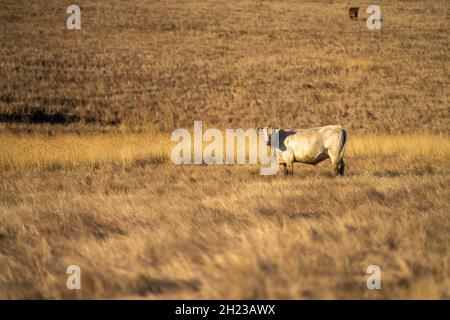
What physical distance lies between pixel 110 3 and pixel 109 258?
44121mm

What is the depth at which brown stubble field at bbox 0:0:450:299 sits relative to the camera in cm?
377

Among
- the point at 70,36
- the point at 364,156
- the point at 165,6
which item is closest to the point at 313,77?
the point at 364,156

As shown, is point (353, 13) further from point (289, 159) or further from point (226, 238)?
point (226, 238)

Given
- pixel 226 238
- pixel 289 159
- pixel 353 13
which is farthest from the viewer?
pixel 353 13

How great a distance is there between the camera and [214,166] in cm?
1217

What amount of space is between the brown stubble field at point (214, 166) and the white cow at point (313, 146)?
556 mm

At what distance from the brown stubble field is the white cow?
556 mm

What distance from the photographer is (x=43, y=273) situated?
3977 millimetres

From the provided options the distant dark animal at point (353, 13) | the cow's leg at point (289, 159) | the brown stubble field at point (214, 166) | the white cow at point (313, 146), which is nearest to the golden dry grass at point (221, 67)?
the brown stubble field at point (214, 166)

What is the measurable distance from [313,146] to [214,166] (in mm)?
3189

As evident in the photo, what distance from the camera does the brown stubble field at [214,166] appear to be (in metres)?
3.77

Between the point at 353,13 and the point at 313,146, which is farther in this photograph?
the point at 353,13

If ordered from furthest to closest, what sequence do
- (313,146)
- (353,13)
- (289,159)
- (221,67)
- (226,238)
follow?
(353,13), (221,67), (289,159), (313,146), (226,238)

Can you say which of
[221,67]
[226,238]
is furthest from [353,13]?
[226,238]
